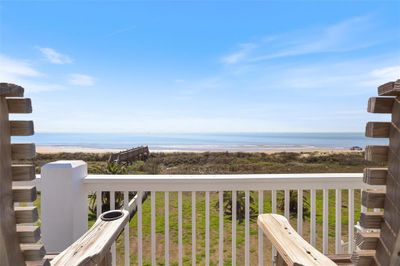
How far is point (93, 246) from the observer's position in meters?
1.10

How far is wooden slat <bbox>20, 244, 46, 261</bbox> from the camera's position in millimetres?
730

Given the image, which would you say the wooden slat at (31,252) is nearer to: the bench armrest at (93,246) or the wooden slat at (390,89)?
the bench armrest at (93,246)

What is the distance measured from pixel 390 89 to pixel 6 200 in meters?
1.05

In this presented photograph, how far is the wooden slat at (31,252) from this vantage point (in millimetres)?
730

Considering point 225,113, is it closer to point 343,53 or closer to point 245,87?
point 245,87

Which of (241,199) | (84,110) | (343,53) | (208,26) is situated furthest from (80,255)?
(84,110)

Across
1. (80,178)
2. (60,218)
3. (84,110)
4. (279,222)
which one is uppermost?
(84,110)

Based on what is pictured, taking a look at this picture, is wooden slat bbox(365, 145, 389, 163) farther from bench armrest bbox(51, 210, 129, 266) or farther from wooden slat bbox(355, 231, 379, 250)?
bench armrest bbox(51, 210, 129, 266)

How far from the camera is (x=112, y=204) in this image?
206 centimetres

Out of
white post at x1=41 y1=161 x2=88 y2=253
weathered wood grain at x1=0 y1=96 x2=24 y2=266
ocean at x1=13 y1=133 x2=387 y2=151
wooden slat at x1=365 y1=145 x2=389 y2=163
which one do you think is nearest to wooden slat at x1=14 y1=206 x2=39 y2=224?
weathered wood grain at x1=0 y1=96 x2=24 y2=266

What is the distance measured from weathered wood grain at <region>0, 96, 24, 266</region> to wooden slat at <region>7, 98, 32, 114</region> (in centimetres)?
1

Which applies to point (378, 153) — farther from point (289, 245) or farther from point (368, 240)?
point (289, 245)

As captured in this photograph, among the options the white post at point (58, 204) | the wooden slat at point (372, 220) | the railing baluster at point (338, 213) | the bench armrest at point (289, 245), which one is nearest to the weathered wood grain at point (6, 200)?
the bench armrest at point (289, 245)

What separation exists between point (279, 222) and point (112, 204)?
129 cm
